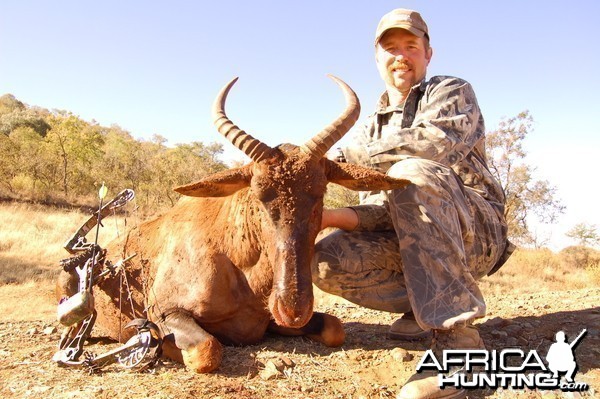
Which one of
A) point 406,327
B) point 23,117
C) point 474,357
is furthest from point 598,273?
point 23,117

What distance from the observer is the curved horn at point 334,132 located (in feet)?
14.2

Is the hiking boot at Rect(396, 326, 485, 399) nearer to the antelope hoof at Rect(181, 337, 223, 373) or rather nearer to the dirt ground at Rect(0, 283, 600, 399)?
the dirt ground at Rect(0, 283, 600, 399)

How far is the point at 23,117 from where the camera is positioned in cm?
4628

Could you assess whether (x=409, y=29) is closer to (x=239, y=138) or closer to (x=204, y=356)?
(x=239, y=138)

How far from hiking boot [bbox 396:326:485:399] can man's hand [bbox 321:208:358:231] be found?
1.38 m

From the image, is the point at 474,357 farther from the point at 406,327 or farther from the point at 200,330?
the point at 200,330

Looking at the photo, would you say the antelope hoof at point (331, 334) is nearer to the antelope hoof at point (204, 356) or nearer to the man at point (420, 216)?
the man at point (420, 216)

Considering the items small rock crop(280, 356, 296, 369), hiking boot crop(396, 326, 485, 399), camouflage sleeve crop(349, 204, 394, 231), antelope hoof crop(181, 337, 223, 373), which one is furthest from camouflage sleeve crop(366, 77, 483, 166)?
antelope hoof crop(181, 337, 223, 373)

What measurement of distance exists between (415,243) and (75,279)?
3.82m

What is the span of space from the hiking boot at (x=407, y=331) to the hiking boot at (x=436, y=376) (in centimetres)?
110

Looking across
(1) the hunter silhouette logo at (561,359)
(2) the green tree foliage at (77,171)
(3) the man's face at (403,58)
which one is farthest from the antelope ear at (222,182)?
(2) the green tree foliage at (77,171)

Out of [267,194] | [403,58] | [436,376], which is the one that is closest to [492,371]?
[436,376]

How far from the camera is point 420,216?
4031mm

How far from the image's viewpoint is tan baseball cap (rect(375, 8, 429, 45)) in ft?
16.9
